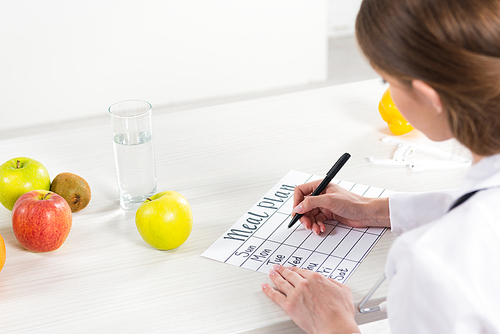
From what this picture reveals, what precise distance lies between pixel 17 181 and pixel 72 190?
11 centimetres

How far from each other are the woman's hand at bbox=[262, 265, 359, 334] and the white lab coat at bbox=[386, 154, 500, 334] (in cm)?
12

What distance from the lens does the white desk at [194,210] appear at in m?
0.86

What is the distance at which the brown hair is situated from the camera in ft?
2.24

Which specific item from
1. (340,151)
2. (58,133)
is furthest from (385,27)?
(58,133)

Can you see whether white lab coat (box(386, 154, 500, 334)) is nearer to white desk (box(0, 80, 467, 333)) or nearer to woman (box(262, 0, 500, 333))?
woman (box(262, 0, 500, 333))

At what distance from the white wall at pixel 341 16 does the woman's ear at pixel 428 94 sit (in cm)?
461

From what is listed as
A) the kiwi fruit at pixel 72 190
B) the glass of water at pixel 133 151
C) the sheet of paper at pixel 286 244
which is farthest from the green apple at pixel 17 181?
the sheet of paper at pixel 286 244

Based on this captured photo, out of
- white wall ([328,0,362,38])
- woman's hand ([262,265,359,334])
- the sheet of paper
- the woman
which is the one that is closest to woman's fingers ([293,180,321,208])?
the sheet of paper

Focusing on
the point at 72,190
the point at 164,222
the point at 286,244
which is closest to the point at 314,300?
the point at 286,244

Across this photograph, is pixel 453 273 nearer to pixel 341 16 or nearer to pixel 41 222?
pixel 41 222

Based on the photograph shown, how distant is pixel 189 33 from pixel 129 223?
2.73 metres

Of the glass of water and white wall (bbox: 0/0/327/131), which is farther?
white wall (bbox: 0/0/327/131)

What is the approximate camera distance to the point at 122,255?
39.5 inches

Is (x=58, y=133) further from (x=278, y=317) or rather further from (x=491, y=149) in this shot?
(x=491, y=149)
